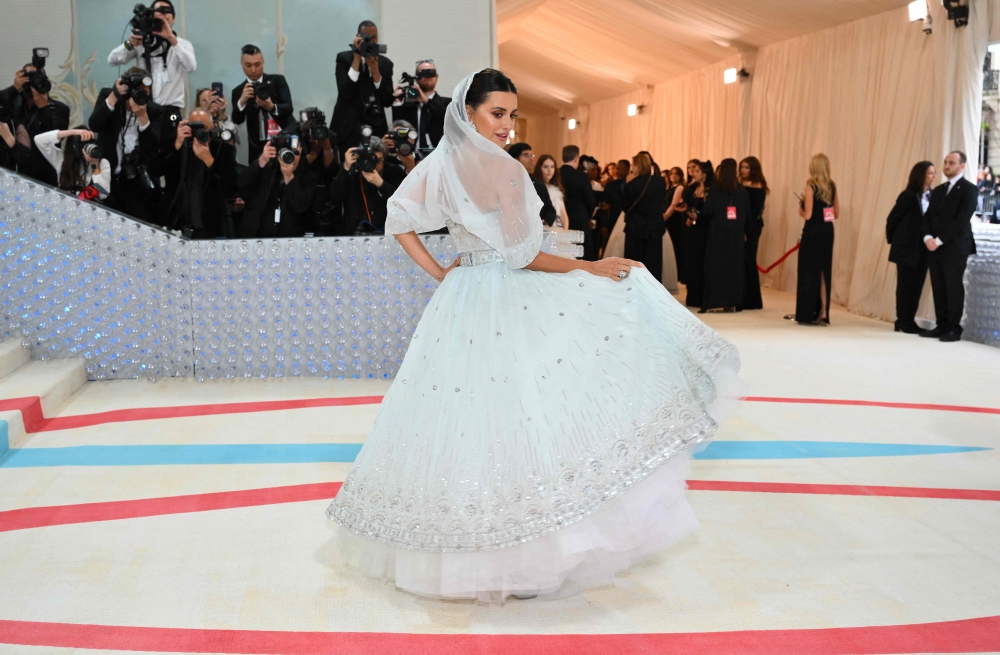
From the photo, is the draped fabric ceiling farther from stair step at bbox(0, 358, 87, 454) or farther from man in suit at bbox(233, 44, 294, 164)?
stair step at bbox(0, 358, 87, 454)

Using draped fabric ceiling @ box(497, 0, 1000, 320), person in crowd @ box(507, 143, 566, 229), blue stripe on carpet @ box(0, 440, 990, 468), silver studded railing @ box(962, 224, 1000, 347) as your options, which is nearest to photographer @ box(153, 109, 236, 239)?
blue stripe on carpet @ box(0, 440, 990, 468)

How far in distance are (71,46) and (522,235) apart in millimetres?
6442

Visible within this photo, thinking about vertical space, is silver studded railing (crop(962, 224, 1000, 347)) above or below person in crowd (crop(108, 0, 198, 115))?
below

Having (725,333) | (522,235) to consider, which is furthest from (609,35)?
(522,235)

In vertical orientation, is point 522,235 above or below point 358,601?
above

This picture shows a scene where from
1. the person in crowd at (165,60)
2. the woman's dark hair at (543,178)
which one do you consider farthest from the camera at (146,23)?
the woman's dark hair at (543,178)

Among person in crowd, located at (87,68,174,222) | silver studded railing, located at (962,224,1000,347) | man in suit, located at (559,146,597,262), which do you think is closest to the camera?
person in crowd, located at (87,68,174,222)

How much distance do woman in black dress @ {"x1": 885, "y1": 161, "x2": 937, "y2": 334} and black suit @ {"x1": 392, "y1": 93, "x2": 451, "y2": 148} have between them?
354 cm

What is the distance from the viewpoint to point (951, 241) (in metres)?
6.61

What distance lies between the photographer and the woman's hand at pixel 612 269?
2.39 metres

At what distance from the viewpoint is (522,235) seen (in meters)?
2.26

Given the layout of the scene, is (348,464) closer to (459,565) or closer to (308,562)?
(308,562)

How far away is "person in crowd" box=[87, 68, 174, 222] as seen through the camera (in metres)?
5.50

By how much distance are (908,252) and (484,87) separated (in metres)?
5.60
